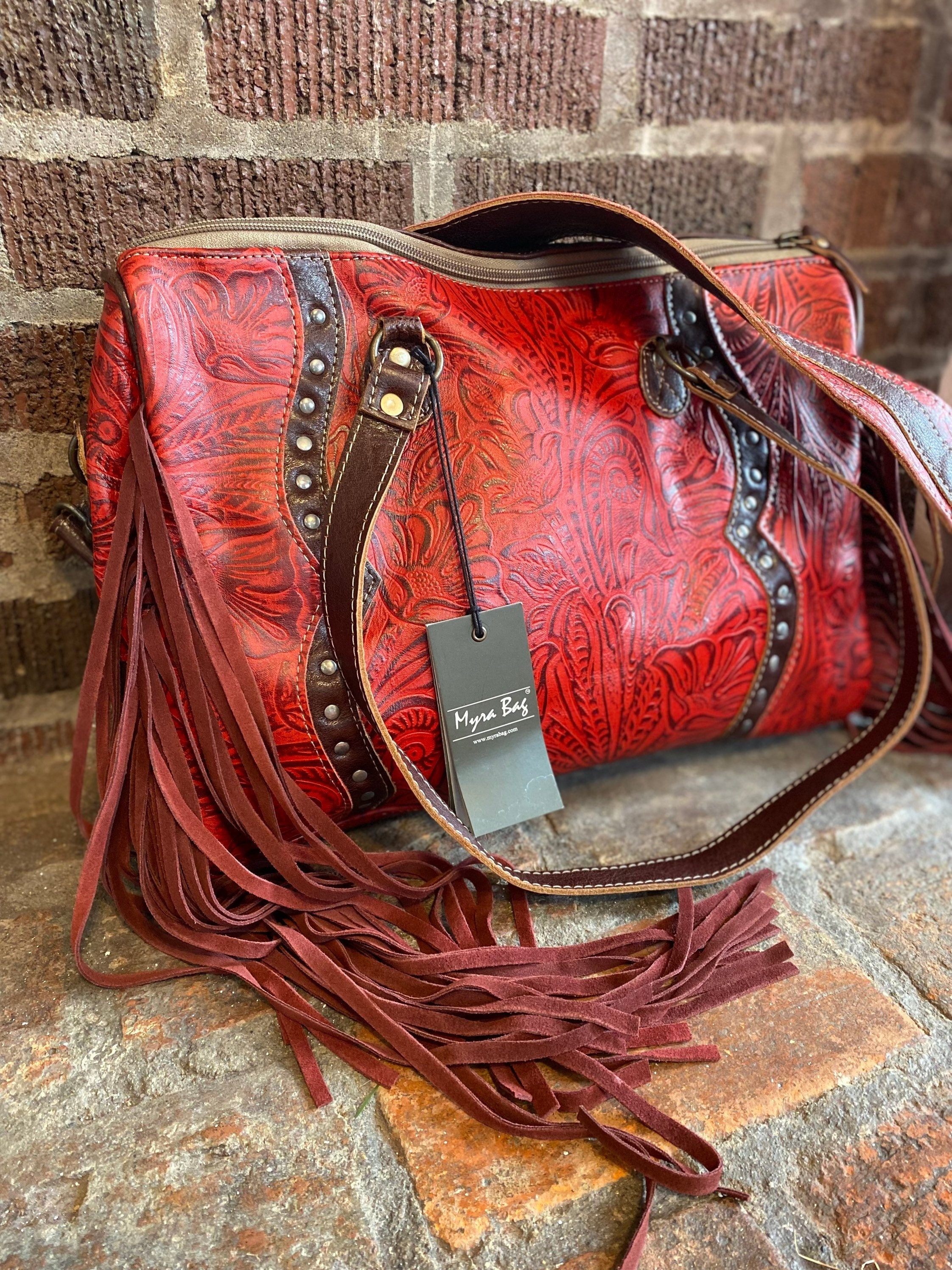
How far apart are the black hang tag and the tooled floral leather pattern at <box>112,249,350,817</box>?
13cm

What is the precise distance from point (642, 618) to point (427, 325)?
0.34m

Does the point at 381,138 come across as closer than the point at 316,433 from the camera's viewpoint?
No

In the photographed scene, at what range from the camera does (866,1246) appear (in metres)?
0.59

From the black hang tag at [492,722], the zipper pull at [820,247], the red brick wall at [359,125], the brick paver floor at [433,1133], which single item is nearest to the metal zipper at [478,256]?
the zipper pull at [820,247]

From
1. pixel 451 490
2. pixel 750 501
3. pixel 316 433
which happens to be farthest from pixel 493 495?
pixel 750 501

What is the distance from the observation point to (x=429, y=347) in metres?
0.81

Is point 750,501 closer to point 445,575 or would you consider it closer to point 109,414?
point 445,575

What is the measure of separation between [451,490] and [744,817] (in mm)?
446

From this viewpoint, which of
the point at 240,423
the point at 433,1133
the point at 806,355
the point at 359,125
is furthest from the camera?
the point at 359,125

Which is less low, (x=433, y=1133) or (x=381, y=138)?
(x=381, y=138)

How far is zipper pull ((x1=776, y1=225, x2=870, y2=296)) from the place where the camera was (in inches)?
38.9

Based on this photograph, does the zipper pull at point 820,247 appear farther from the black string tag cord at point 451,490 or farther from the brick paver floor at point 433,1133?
the brick paver floor at point 433,1133

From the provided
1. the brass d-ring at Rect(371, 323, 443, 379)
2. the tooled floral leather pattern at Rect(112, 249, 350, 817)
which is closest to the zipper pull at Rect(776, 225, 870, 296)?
the brass d-ring at Rect(371, 323, 443, 379)

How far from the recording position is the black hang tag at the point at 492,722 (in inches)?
32.8
